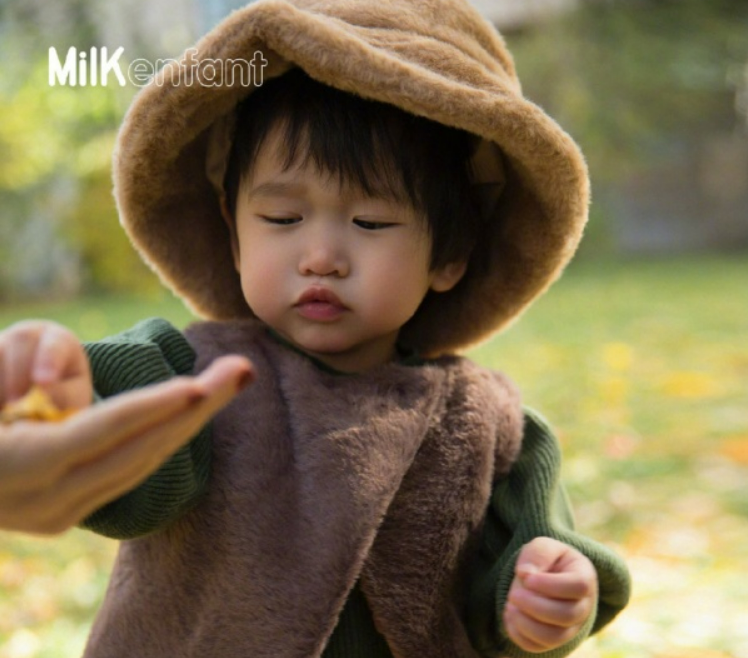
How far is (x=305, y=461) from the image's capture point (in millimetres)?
1559

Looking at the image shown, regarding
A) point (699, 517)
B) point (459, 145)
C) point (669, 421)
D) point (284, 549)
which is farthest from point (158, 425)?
point (669, 421)

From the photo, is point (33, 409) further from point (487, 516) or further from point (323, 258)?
point (487, 516)

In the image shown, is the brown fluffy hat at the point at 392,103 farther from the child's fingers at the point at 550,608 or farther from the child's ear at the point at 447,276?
the child's fingers at the point at 550,608

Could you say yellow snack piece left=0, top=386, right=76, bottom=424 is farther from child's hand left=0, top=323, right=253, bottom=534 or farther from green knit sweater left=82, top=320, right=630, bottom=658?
green knit sweater left=82, top=320, right=630, bottom=658

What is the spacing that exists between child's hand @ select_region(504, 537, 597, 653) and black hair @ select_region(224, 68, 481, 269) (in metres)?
0.53

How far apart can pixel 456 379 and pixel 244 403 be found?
369mm

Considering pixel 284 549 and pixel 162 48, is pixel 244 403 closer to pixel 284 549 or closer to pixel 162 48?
pixel 284 549

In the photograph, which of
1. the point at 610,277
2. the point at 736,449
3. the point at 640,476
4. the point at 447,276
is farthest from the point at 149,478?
the point at 610,277

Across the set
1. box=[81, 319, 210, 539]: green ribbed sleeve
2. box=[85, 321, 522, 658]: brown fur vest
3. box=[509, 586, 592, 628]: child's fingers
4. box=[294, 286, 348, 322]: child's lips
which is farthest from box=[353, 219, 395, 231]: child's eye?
box=[509, 586, 592, 628]: child's fingers

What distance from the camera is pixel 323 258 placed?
1.59 m

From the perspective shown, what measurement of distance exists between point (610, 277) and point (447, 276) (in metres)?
10.1

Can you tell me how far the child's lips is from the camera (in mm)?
1625

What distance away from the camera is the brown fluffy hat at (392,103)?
1.55 metres

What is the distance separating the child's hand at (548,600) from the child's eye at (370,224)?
0.55 m
